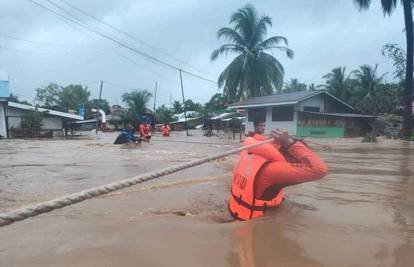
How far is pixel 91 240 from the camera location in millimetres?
4535

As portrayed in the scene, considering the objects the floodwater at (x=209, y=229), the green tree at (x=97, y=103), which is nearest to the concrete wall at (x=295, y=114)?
the floodwater at (x=209, y=229)

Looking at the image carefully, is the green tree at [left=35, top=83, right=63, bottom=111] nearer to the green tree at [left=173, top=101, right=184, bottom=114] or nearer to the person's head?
the green tree at [left=173, top=101, right=184, bottom=114]

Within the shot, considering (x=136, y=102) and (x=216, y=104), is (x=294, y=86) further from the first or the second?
(x=136, y=102)

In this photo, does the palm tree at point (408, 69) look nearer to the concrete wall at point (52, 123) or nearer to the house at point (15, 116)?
the house at point (15, 116)

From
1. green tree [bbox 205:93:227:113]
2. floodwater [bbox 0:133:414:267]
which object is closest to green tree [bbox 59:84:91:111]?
green tree [bbox 205:93:227:113]

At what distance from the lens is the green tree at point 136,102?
5468 cm

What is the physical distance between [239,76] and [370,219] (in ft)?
121

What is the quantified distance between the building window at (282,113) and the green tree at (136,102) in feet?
82.3

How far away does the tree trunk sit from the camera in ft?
84.3

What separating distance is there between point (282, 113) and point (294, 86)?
3072 centimetres

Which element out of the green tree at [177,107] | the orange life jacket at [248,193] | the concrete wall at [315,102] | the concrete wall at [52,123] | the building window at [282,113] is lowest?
the orange life jacket at [248,193]

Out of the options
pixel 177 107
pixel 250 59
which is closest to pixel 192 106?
pixel 177 107

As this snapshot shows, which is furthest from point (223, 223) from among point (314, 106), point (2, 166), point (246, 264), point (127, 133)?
point (314, 106)

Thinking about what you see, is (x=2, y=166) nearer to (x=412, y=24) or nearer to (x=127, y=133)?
(x=127, y=133)
